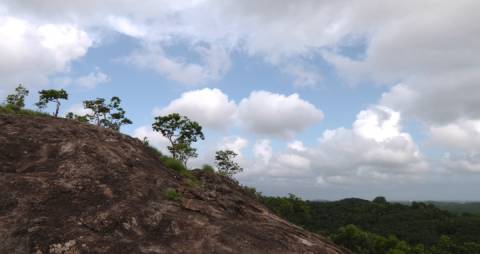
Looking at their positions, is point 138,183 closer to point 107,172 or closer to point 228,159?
point 107,172

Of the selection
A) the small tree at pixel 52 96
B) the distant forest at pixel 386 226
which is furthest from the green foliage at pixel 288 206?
the small tree at pixel 52 96

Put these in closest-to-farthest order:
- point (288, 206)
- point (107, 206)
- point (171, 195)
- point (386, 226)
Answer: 1. point (107, 206)
2. point (171, 195)
3. point (288, 206)
4. point (386, 226)

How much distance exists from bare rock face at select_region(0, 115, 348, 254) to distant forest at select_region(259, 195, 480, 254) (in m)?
54.0

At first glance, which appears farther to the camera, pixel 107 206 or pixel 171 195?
pixel 171 195

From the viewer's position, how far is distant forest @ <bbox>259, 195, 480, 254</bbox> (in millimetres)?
78688

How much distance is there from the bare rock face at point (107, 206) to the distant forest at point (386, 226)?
54.0 m

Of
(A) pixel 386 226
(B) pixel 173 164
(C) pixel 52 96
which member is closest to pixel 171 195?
(B) pixel 173 164

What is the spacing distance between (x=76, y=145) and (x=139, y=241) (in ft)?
20.3

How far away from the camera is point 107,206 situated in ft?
43.1

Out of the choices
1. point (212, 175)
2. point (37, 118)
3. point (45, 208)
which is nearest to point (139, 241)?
point (45, 208)

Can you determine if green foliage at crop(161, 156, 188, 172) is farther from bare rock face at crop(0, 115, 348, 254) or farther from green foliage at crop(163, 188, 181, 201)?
green foliage at crop(163, 188, 181, 201)

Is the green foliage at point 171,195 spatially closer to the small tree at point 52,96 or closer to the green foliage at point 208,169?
the green foliage at point 208,169

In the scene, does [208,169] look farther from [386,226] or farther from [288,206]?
[386,226]

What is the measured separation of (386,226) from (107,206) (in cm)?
12845
